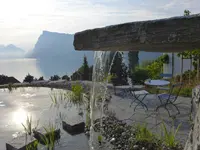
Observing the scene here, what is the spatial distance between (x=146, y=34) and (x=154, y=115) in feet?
16.3

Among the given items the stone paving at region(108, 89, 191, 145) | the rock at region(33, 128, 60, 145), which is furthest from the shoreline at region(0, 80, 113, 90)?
the rock at region(33, 128, 60, 145)

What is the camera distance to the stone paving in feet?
15.4

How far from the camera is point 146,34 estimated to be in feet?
3.02

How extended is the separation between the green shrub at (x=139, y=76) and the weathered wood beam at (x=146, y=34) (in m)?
10.4

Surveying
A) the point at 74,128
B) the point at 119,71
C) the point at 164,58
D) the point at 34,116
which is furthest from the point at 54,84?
the point at 164,58

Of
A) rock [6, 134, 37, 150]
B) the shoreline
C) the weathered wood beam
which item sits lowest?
rock [6, 134, 37, 150]

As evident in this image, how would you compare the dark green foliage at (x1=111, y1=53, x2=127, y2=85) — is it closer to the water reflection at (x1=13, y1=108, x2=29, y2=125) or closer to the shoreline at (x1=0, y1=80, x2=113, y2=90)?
the shoreline at (x1=0, y1=80, x2=113, y2=90)

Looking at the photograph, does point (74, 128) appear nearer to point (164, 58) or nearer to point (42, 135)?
point (42, 135)

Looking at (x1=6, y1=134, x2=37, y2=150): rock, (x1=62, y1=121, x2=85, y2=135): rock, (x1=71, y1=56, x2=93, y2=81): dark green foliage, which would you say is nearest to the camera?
(x1=6, y1=134, x2=37, y2=150): rock

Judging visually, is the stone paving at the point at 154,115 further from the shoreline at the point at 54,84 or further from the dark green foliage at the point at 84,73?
the dark green foliage at the point at 84,73

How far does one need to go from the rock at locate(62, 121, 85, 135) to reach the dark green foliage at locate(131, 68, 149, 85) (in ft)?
21.7

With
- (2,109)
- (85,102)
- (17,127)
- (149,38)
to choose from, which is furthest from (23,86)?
(149,38)

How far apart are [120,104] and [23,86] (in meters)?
6.96

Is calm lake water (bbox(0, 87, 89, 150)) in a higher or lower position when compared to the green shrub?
lower
